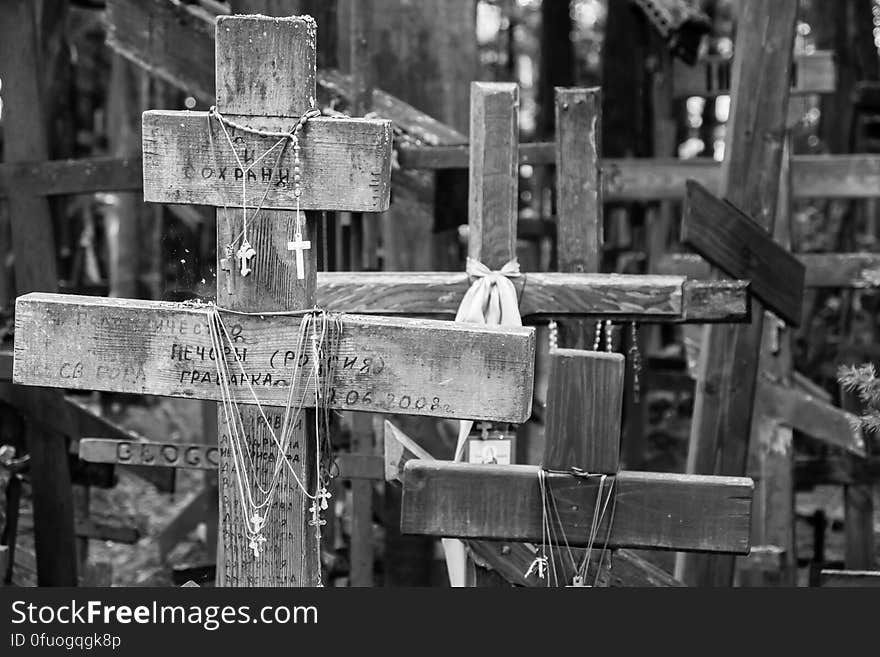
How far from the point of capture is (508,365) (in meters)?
3.32

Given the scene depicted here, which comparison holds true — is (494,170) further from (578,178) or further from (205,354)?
(205,354)

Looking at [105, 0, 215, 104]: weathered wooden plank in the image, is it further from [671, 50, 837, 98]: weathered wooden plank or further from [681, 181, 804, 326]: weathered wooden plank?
[671, 50, 837, 98]: weathered wooden plank

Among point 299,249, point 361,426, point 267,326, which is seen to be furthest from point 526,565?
point 361,426

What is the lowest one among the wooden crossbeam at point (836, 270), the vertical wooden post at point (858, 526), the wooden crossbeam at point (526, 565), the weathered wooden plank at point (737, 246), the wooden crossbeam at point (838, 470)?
the vertical wooden post at point (858, 526)

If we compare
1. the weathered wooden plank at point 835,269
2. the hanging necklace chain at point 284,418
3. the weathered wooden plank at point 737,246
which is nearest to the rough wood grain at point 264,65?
the hanging necklace chain at point 284,418

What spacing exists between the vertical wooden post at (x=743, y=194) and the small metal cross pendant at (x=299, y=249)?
235cm

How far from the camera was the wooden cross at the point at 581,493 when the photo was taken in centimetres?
342

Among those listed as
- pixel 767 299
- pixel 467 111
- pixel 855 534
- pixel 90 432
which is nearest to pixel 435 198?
pixel 467 111

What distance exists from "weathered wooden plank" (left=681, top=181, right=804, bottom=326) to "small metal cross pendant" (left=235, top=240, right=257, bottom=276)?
2.02m

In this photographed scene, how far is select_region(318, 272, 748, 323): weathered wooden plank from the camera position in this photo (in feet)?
14.6

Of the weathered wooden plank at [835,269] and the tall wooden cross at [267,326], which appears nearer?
the tall wooden cross at [267,326]

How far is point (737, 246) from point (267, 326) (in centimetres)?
225

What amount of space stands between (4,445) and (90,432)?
0.62 metres

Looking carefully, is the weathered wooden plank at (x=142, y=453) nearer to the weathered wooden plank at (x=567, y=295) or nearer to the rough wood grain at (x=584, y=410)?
the weathered wooden plank at (x=567, y=295)
